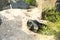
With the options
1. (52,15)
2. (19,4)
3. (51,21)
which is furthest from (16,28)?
(19,4)

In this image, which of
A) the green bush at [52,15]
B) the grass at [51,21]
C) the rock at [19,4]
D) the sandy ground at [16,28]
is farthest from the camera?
the rock at [19,4]

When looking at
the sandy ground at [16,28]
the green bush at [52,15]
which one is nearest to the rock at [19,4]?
the sandy ground at [16,28]

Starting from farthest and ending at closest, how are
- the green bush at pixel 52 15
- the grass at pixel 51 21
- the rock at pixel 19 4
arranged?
the rock at pixel 19 4 → the green bush at pixel 52 15 → the grass at pixel 51 21

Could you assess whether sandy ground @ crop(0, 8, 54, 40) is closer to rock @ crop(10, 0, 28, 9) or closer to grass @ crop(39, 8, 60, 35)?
grass @ crop(39, 8, 60, 35)

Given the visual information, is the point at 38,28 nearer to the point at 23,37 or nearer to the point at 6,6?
the point at 23,37

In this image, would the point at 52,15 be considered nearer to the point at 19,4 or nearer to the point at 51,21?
the point at 51,21

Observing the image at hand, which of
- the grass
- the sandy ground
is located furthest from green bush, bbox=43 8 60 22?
the sandy ground

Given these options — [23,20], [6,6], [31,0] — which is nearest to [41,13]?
[23,20]

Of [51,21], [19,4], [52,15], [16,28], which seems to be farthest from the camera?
[19,4]

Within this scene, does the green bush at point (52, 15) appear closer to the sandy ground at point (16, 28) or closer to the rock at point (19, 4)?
the sandy ground at point (16, 28)

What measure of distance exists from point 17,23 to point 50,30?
1.29m

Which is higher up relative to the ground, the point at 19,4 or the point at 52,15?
the point at 52,15

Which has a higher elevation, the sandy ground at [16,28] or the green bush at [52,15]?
the green bush at [52,15]

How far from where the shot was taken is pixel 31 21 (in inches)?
229
